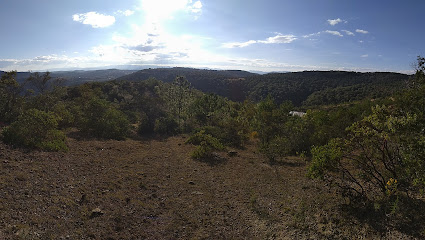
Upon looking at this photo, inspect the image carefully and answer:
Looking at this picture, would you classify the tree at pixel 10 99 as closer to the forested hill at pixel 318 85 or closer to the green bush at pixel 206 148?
the green bush at pixel 206 148

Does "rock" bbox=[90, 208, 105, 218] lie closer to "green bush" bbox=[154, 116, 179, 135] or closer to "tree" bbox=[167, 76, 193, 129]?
"green bush" bbox=[154, 116, 179, 135]

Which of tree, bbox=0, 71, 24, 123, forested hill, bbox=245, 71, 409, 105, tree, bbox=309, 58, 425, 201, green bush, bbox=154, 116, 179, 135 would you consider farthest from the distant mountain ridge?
tree, bbox=309, 58, 425, 201

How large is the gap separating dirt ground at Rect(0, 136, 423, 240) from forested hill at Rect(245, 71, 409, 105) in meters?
77.9

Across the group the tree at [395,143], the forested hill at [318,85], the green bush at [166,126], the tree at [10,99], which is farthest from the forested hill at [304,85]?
the tree at [10,99]

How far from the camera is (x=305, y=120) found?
19.5m

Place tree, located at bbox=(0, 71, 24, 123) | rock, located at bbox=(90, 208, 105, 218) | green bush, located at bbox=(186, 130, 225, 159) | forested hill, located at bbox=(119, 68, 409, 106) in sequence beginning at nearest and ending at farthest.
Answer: rock, located at bbox=(90, 208, 105, 218) < green bush, located at bbox=(186, 130, 225, 159) < tree, located at bbox=(0, 71, 24, 123) < forested hill, located at bbox=(119, 68, 409, 106)

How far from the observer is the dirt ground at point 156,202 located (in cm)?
690

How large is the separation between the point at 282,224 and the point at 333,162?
9.34ft

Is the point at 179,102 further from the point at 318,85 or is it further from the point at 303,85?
the point at 318,85

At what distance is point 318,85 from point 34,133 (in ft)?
366

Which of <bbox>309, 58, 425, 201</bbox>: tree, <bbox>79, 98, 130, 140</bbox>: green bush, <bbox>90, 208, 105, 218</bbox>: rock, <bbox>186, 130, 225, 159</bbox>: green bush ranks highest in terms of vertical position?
<bbox>309, 58, 425, 201</bbox>: tree

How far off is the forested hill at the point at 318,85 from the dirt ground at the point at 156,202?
77871mm

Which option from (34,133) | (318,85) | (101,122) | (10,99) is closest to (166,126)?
(101,122)

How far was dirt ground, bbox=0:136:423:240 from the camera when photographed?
6902 mm
